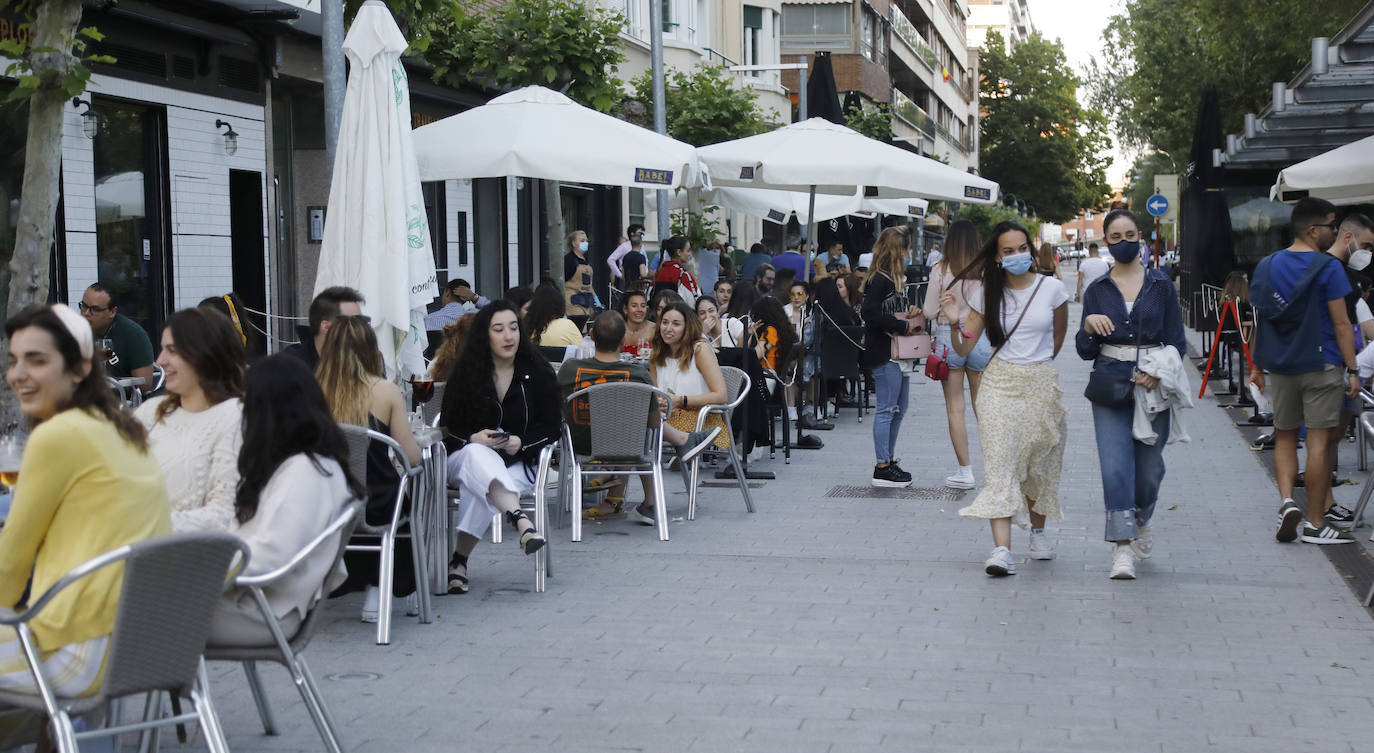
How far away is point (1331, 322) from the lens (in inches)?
340

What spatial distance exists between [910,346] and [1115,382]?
3530 mm

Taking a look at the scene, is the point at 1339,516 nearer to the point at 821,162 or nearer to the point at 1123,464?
the point at 1123,464

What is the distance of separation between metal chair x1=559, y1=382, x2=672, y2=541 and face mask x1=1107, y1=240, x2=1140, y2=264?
101 inches

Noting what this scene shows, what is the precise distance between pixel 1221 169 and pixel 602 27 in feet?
42.8

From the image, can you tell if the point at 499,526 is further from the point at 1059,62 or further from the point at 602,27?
the point at 1059,62

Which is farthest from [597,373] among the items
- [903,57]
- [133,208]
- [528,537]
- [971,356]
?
[903,57]

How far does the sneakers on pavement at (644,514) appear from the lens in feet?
31.9

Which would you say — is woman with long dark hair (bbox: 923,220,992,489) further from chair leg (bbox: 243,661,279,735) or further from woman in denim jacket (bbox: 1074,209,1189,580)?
chair leg (bbox: 243,661,279,735)

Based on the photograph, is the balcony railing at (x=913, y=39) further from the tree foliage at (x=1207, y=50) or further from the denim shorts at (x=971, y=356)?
the denim shorts at (x=971, y=356)

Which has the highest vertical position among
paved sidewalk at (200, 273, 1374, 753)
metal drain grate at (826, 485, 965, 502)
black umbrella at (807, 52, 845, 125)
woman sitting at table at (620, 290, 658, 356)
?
black umbrella at (807, 52, 845, 125)

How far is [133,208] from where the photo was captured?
14.8 meters

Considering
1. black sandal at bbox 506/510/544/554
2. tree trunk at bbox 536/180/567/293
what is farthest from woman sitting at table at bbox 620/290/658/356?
tree trunk at bbox 536/180/567/293

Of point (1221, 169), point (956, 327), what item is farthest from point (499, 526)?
point (1221, 169)

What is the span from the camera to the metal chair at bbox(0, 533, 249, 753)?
3.74m
